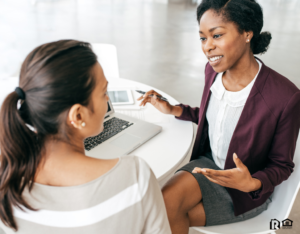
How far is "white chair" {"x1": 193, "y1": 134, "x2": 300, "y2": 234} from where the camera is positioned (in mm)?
1255

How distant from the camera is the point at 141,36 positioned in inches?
230

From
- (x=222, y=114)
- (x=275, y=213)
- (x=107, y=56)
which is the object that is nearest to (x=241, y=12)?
(x=222, y=114)

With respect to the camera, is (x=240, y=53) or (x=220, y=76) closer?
(x=240, y=53)

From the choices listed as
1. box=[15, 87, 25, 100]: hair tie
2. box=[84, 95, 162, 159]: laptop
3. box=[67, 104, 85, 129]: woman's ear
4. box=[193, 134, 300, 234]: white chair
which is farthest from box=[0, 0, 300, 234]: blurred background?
box=[15, 87, 25, 100]: hair tie

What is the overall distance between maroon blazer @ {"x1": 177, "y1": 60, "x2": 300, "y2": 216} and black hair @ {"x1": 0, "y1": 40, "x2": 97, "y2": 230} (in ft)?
2.75

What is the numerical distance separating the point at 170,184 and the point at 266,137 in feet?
1.58

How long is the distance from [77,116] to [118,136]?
1.95 ft

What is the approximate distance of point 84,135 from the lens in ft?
2.66

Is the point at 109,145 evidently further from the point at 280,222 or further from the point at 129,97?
the point at 280,222

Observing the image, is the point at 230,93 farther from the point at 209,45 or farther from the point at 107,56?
the point at 107,56

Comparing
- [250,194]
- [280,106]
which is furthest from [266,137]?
[250,194]

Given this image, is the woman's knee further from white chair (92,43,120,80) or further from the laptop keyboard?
white chair (92,43,120,80)

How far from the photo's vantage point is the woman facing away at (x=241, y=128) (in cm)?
120

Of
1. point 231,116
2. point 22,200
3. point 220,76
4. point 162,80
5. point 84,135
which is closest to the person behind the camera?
point 22,200
